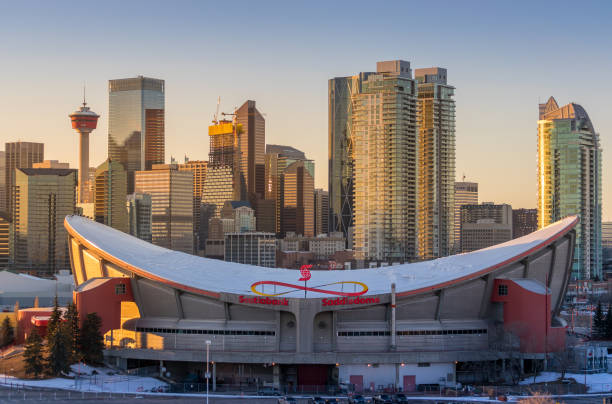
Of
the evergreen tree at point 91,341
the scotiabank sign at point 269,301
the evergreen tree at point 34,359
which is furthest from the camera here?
the evergreen tree at point 91,341

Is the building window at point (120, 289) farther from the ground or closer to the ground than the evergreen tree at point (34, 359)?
farther from the ground

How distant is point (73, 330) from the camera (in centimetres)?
9088

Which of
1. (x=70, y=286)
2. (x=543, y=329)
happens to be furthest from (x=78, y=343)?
(x=70, y=286)

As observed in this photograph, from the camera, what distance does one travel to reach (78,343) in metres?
90.8

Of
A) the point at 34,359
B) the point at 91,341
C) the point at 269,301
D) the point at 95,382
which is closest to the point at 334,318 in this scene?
the point at 269,301

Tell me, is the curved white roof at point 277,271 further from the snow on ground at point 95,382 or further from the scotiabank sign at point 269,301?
the snow on ground at point 95,382

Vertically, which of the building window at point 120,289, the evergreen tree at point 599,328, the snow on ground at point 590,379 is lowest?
the snow on ground at point 590,379

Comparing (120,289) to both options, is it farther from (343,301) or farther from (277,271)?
(343,301)

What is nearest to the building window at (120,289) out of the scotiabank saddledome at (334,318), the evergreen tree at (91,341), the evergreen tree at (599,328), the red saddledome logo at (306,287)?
the scotiabank saddledome at (334,318)

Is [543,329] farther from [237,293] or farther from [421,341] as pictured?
[237,293]

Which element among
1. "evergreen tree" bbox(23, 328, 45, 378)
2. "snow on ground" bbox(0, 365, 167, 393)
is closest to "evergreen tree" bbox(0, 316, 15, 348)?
"snow on ground" bbox(0, 365, 167, 393)

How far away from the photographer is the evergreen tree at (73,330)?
8800 centimetres

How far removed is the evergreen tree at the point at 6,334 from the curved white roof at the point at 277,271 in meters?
12.6

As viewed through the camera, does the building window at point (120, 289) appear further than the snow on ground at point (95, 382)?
Yes
